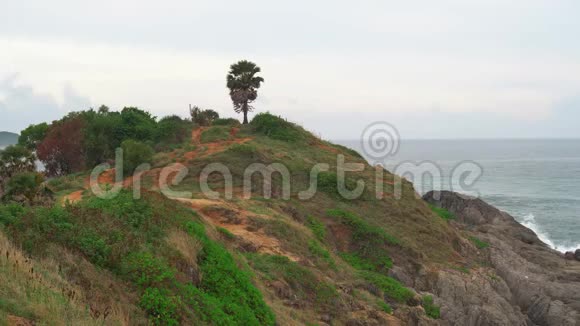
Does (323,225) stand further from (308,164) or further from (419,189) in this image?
(419,189)

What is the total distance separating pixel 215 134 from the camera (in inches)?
1334

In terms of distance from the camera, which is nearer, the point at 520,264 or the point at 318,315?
the point at 318,315

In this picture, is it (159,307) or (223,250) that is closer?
→ (159,307)

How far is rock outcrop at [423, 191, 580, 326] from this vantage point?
17.5 m

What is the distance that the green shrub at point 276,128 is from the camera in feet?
112

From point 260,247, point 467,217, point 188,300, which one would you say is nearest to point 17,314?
point 188,300

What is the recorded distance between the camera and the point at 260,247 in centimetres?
1600

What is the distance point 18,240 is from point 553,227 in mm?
44364

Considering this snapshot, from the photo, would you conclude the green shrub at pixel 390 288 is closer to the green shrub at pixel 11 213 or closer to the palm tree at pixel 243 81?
the green shrub at pixel 11 213

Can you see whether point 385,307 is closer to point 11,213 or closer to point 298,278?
point 298,278

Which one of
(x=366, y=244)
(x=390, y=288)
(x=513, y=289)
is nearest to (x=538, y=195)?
(x=513, y=289)

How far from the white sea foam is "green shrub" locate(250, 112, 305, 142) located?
820 inches

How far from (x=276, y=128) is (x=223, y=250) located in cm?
2369

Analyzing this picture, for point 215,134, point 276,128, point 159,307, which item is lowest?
point 159,307
